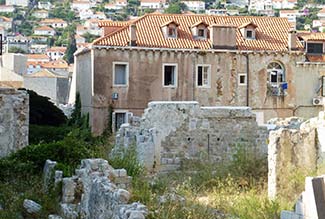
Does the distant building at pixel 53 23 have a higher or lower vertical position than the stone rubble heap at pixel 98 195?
higher

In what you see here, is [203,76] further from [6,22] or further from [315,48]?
[6,22]

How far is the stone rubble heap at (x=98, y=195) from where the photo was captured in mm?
11359

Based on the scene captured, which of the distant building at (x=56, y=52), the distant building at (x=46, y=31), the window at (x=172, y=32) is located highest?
the distant building at (x=46, y=31)

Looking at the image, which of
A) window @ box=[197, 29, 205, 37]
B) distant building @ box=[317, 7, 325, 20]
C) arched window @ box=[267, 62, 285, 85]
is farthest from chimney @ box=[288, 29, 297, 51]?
distant building @ box=[317, 7, 325, 20]

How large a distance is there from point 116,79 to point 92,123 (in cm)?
251

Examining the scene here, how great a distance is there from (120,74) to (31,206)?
21188 millimetres

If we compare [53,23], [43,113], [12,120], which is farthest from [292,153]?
[53,23]

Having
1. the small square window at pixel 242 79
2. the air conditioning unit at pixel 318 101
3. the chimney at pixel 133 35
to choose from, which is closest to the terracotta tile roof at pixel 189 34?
the chimney at pixel 133 35

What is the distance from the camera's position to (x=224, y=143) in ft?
73.8

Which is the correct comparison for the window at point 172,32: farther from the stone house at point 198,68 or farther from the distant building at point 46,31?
the distant building at point 46,31

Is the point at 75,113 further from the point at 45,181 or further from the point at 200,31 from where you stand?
the point at 45,181

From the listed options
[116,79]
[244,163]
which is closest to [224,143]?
[244,163]

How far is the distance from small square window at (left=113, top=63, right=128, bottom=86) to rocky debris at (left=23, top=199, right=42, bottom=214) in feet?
68.2

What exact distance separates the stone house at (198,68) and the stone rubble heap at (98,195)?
20.4 m
